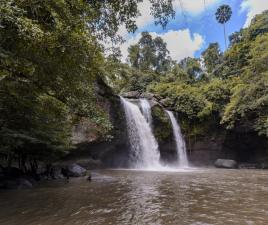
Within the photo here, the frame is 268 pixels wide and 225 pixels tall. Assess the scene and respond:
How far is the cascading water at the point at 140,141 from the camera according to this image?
21562 millimetres

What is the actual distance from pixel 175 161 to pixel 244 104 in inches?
283

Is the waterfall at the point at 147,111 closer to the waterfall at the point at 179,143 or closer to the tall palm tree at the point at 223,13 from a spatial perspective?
the waterfall at the point at 179,143

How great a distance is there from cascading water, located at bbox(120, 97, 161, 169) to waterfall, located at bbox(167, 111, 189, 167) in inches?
93.3

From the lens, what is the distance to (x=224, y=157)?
24.8 meters

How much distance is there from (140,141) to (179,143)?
420 centimetres

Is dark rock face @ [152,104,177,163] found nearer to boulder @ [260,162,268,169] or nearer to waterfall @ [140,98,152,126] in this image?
waterfall @ [140,98,152,126]

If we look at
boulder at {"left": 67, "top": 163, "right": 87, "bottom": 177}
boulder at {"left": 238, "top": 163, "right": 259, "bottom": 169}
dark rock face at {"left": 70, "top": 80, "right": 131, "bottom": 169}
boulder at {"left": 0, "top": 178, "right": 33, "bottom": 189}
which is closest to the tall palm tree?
boulder at {"left": 238, "top": 163, "right": 259, "bottom": 169}

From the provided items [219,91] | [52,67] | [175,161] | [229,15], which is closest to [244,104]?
[219,91]

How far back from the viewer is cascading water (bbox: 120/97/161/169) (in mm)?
21562

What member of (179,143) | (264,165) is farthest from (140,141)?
(264,165)

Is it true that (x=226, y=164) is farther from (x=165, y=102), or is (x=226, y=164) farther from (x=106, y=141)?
(x=106, y=141)

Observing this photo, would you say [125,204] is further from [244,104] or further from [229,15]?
[229,15]

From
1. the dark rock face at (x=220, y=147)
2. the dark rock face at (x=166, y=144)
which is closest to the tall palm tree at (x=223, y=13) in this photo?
the dark rock face at (x=166, y=144)

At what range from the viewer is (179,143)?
79.7 ft
